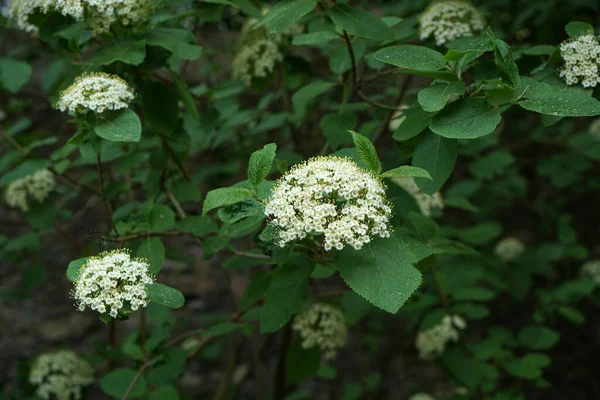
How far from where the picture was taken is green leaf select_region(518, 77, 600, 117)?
1.57m

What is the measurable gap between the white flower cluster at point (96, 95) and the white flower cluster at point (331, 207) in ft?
2.21

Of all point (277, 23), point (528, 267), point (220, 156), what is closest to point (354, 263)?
point (277, 23)

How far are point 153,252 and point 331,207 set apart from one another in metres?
0.82

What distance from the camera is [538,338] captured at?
3604 mm

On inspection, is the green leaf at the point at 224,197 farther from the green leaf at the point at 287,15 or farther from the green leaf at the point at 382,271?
the green leaf at the point at 287,15

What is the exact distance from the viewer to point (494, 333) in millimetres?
3734

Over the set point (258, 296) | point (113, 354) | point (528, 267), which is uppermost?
point (258, 296)

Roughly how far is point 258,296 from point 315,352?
603 mm

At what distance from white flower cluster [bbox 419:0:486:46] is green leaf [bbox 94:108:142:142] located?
4.02 ft

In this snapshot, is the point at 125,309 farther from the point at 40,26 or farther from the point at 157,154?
the point at 40,26

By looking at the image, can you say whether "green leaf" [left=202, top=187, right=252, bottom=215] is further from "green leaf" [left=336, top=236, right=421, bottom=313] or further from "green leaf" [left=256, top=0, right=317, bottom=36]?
"green leaf" [left=256, top=0, right=317, bottom=36]

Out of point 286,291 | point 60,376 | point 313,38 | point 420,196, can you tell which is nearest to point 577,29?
point 313,38

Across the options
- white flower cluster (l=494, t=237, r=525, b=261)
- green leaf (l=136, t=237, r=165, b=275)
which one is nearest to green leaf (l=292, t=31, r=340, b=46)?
green leaf (l=136, t=237, r=165, b=275)

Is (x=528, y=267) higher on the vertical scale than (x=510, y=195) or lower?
lower
